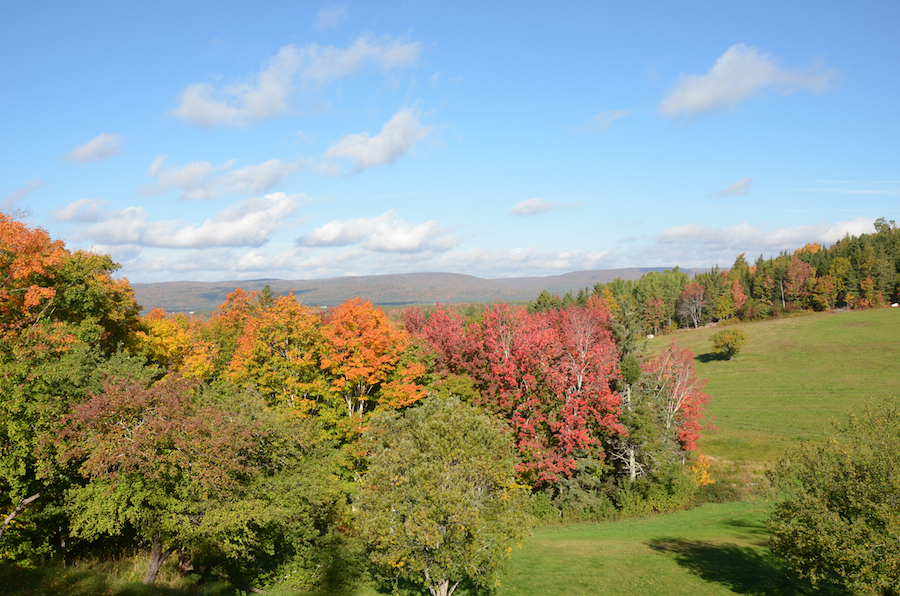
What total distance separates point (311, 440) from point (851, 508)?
23.3 meters

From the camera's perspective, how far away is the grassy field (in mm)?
21922

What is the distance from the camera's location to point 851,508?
15531mm

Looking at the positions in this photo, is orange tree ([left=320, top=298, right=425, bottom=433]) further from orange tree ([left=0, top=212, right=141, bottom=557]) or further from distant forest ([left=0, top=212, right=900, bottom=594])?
orange tree ([left=0, top=212, right=141, bottom=557])

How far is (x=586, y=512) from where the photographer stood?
37.9 metres

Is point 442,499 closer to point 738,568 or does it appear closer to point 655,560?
point 655,560

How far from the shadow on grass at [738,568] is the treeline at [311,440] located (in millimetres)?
9325

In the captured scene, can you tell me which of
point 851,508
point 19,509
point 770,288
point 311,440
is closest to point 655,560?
point 851,508

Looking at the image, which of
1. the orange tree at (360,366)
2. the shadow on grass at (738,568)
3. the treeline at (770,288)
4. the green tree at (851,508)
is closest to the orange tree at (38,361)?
the orange tree at (360,366)

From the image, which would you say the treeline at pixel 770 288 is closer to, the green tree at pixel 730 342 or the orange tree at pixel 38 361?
the green tree at pixel 730 342

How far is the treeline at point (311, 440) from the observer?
54.5ft

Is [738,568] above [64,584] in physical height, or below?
below

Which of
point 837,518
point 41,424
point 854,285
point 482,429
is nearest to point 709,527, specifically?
point 837,518

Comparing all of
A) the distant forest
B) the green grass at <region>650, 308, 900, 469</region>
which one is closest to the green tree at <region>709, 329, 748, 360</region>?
the green grass at <region>650, 308, 900, 469</region>

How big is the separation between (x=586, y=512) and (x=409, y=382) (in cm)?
1794
